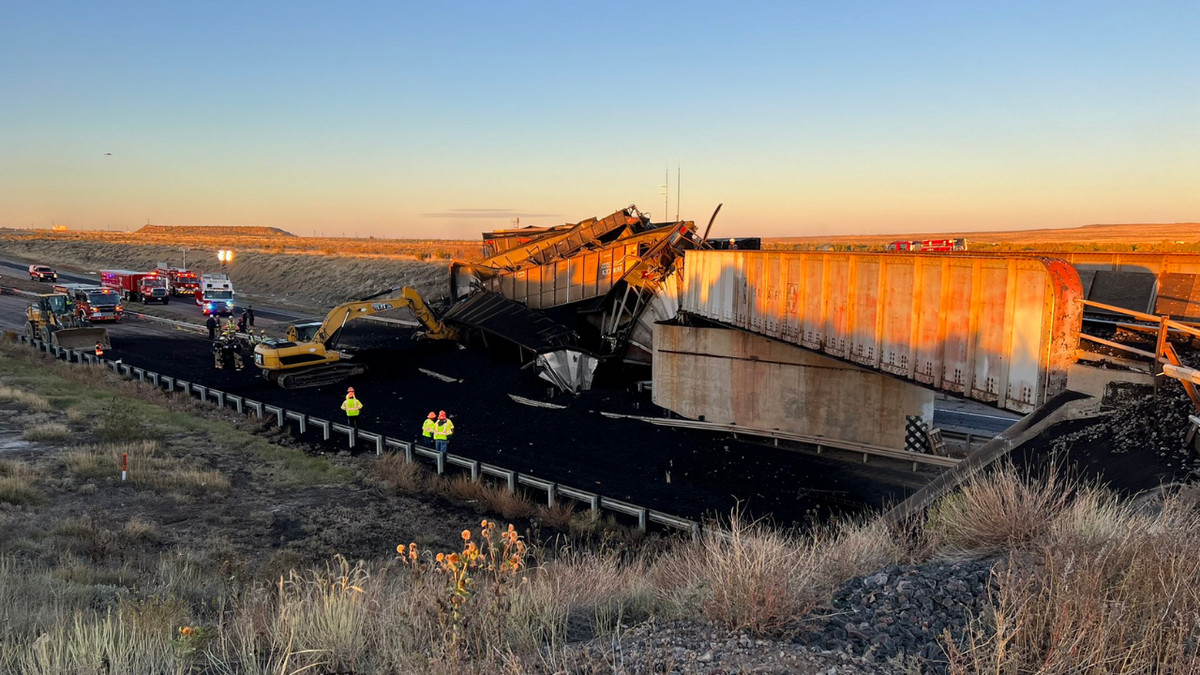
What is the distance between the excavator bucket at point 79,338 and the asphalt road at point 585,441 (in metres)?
2.55

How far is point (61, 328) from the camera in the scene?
32.8 m

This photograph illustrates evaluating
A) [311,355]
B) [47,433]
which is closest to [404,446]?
[47,433]

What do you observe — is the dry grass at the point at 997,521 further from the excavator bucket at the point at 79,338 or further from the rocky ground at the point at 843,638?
the excavator bucket at the point at 79,338

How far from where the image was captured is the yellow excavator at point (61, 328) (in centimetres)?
3148

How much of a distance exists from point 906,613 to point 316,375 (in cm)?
2470

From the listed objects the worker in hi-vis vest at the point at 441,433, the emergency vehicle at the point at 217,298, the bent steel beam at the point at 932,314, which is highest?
the bent steel beam at the point at 932,314

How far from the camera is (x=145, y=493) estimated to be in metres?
14.8

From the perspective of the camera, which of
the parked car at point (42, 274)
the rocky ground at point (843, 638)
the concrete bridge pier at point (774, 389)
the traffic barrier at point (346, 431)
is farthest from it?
the parked car at point (42, 274)

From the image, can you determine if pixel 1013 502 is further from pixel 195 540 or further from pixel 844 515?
pixel 195 540

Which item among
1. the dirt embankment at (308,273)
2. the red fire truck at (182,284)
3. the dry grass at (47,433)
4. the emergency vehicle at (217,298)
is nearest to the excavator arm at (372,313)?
the dry grass at (47,433)

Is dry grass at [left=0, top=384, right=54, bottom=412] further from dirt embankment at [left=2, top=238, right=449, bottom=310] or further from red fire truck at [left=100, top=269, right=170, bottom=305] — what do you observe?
red fire truck at [left=100, top=269, right=170, bottom=305]

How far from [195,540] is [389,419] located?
965 centimetres

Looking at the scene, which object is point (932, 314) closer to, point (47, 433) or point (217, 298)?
point (47, 433)

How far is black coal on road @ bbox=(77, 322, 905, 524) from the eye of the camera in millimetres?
15742
